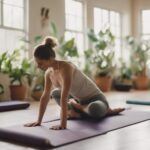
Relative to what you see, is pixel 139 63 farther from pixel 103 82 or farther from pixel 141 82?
pixel 103 82

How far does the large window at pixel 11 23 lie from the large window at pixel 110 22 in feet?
8.84

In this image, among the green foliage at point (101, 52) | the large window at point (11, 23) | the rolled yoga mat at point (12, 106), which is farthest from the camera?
the green foliage at point (101, 52)

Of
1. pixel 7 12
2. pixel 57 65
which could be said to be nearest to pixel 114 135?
pixel 57 65

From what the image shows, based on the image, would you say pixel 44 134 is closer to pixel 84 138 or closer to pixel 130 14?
pixel 84 138

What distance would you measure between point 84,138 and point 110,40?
5.95 m

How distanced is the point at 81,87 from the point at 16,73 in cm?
283

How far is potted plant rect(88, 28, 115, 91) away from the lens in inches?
319

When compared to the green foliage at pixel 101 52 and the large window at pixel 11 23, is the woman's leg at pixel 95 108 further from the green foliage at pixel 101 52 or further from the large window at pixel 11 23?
the green foliage at pixel 101 52

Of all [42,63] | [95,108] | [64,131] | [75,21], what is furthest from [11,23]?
[64,131]

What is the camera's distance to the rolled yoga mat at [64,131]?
2.54 meters

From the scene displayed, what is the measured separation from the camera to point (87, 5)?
27.5 feet

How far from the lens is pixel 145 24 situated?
9.84 metres

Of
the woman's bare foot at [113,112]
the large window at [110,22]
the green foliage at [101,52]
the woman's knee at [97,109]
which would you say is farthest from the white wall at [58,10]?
the woman's knee at [97,109]

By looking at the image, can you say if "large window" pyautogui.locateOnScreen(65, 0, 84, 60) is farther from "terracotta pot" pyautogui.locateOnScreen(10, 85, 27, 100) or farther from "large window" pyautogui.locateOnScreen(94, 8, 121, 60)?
"terracotta pot" pyautogui.locateOnScreen(10, 85, 27, 100)
